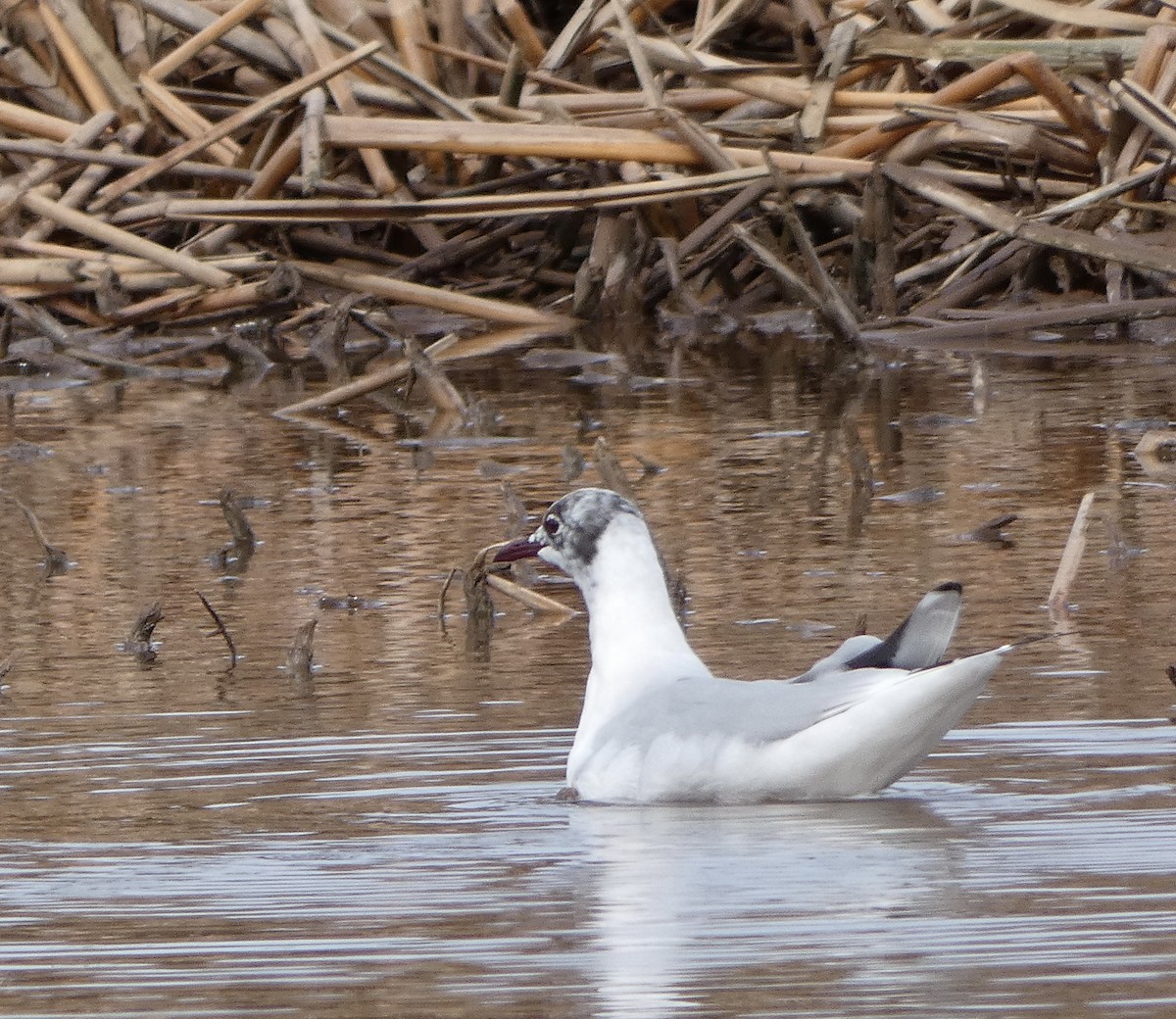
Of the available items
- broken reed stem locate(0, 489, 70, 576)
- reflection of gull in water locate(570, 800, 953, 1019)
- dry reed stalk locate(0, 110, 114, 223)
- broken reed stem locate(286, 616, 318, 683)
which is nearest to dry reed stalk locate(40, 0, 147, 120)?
dry reed stalk locate(0, 110, 114, 223)

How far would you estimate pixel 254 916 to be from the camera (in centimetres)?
386

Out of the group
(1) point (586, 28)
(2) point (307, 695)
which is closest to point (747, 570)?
(2) point (307, 695)

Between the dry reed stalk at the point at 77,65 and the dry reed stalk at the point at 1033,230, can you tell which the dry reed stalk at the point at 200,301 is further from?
the dry reed stalk at the point at 1033,230

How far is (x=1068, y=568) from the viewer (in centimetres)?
604

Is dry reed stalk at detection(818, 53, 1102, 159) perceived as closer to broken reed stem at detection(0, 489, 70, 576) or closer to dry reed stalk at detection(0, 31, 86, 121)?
dry reed stalk at detection(0, 31, 86, 121)

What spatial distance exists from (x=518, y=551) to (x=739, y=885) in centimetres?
157

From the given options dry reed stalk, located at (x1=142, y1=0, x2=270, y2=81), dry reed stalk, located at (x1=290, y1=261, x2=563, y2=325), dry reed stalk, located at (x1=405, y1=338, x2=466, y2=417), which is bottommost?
dry reed stalk, located at (x1=405, y1=338, x2=466, y2=417)

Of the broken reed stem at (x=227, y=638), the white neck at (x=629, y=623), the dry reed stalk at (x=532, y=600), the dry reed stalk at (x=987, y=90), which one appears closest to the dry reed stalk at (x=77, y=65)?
the dry reed stalk at (x=987, y=90)

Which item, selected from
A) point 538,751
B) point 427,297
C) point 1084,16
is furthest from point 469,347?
point 538,751

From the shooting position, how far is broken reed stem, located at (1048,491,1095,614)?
5973mm

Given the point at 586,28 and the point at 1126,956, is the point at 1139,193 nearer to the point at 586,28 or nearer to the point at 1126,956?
the point at 586,28

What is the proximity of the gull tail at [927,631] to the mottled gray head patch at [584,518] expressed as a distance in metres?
0.83

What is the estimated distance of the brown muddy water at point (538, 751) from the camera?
11.5 ft

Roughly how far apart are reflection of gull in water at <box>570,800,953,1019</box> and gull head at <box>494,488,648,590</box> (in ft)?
2.25
